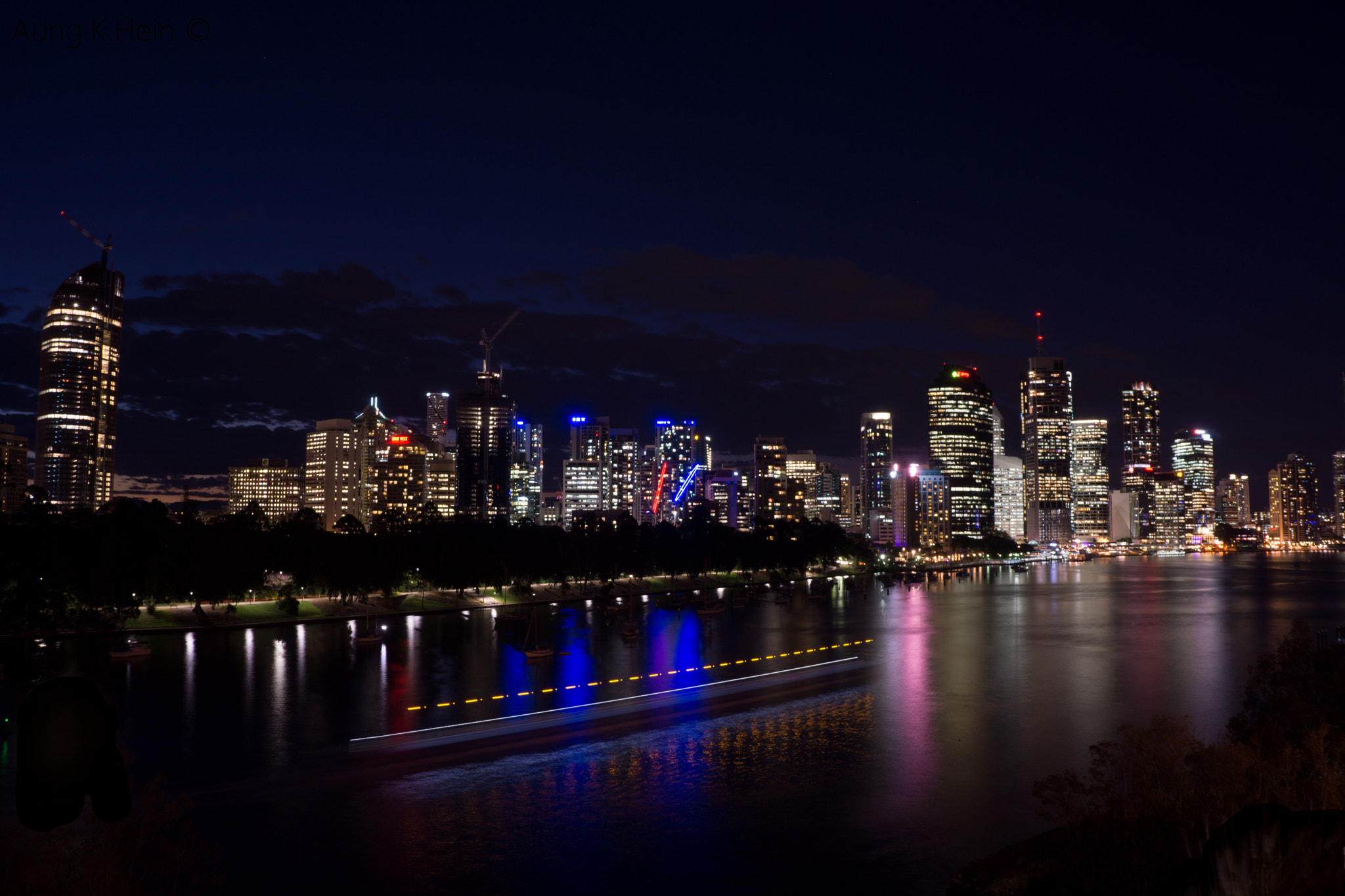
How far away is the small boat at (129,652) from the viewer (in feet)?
179

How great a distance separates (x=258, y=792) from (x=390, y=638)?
40.0m

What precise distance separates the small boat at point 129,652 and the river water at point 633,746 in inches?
40.4

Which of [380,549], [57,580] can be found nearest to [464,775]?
[57,580]

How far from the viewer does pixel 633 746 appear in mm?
33844

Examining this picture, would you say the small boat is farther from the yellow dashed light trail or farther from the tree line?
the yellow dashed light trail

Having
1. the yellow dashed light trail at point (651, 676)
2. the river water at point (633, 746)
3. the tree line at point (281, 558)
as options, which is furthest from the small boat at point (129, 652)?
the yellow dashed light trail at point (651, 676)

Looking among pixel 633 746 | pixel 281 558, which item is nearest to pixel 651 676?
pixel 633 746

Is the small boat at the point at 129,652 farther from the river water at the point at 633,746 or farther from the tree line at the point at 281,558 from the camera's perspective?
the tree line at the point at 281,558

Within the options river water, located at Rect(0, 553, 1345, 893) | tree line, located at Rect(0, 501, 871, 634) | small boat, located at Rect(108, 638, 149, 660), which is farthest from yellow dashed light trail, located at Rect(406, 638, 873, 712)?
small boat, located at Rect(108, 638, 149, 660)

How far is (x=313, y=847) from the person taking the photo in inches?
927

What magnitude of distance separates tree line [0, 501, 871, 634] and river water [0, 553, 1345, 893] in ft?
11.5

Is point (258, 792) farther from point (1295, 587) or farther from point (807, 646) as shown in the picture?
point (1295, 587)

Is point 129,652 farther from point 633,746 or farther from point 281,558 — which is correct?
point 633,746

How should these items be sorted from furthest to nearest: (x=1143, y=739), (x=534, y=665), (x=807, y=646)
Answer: (x=807, y=646) → (x=534, y=665) → (x=1143, y=739)
